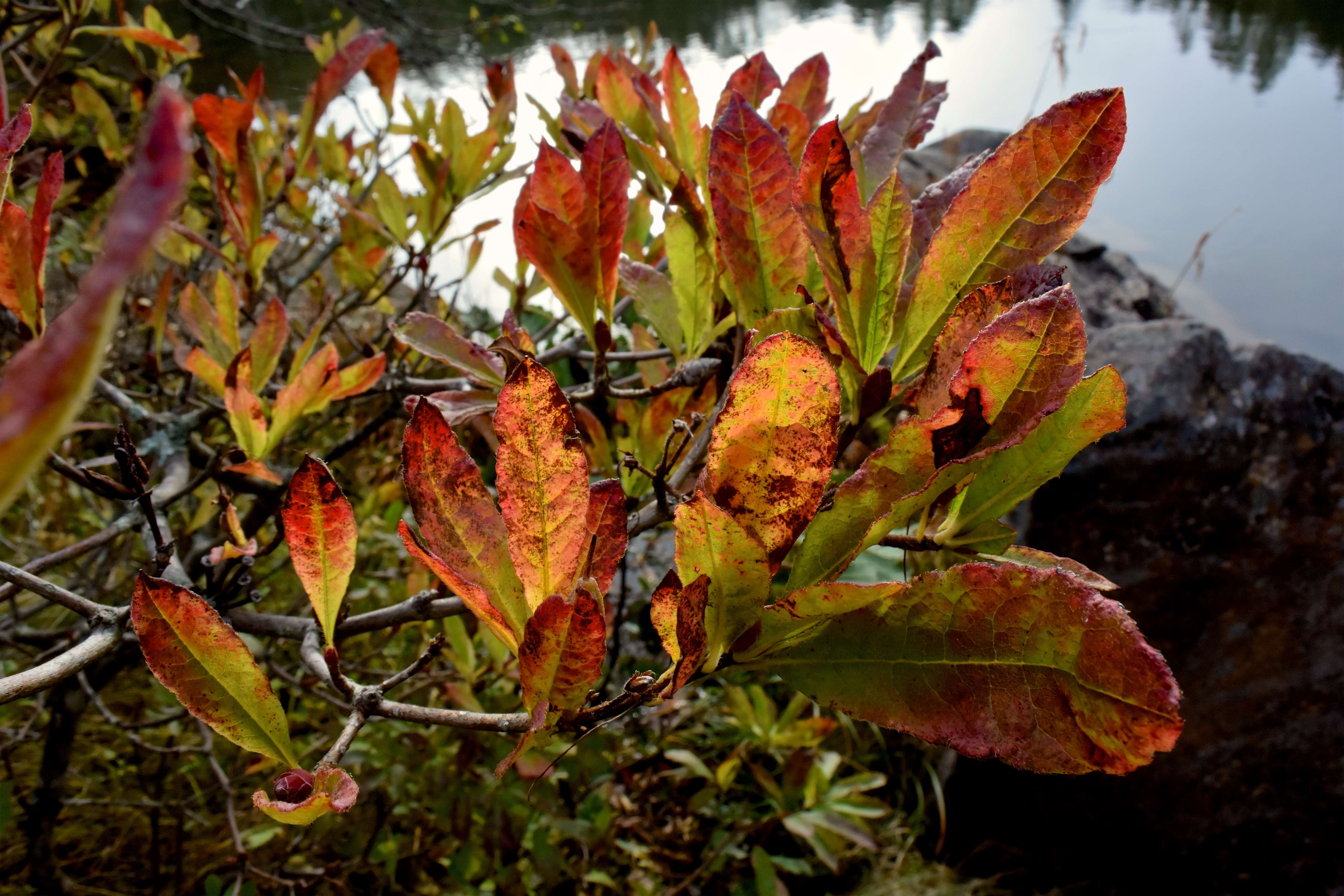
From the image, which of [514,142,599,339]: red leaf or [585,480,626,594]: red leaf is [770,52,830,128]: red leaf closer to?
[514,142,599,339]: red leaf

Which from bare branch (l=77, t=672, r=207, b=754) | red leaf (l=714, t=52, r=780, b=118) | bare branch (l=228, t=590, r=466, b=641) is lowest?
bare branch (l=77, t=672, r=207, b=754)

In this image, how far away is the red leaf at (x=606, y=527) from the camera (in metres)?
0.47

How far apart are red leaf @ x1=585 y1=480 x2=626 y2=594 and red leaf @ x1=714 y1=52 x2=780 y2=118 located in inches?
22.2

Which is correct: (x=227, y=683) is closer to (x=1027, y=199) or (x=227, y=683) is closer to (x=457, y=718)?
(x=457, y=718)

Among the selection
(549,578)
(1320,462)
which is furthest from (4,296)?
(1320,462)

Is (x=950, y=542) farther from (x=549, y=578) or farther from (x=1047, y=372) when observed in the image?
(x=549, y=578)

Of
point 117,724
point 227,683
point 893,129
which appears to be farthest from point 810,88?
point 117,724

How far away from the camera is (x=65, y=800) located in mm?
1467

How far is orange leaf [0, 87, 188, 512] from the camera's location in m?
0.13

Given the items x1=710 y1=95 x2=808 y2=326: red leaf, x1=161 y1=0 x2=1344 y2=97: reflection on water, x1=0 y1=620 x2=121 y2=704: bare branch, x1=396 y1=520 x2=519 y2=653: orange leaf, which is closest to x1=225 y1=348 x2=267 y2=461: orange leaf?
x1=0 y1=620 x2=121 y2=704: bare branch

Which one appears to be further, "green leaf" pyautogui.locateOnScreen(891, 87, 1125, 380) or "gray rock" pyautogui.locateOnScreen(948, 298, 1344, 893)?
"gray rock" pyautogui.locateOnScreen(948, 298, 1344, 893)

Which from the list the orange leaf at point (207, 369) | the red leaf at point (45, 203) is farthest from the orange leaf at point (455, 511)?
the orange leaf at point (207, 369)

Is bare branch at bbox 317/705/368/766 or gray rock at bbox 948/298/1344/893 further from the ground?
bare branch at bbox 317/705/368/766

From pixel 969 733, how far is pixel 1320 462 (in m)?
2.03
